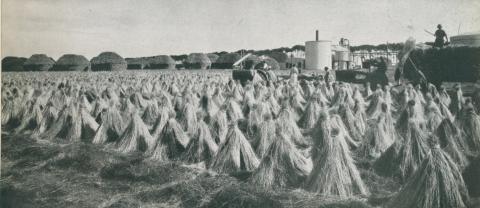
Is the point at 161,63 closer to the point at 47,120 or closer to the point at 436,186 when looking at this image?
the point at 47,120

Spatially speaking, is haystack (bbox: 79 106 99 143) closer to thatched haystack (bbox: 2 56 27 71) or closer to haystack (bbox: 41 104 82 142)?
haystack (bbox: 41 104 82 142)

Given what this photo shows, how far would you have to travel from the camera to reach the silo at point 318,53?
27656 millimetres

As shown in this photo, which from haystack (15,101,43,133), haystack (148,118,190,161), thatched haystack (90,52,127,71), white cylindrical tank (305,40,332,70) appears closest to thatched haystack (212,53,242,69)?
thatched haystack (90,52,127,71)

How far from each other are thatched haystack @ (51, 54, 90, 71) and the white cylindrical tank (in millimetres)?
37237

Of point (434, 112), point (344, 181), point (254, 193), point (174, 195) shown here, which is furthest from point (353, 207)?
point (434, 112)

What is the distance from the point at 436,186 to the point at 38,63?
171 ft

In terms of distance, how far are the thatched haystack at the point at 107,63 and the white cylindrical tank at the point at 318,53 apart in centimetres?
3593

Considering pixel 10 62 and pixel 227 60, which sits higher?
pixel 227 60

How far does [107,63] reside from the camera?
5653cm

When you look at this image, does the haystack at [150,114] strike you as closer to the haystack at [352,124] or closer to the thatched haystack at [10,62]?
the thatched haystack at [10,62]

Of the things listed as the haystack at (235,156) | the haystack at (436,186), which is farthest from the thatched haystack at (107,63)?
the haystack at (436,186)

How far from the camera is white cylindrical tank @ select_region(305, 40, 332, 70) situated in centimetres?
2766

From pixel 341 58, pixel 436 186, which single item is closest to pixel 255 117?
pixel 436 186

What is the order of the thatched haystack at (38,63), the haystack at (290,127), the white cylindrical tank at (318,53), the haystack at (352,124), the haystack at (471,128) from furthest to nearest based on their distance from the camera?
the thatched haystack at (38,63)
the white cylindrical tank at (318,53)
the haystack at (352,124)
the haystack at (290,127)
the haystack at (471,128)
